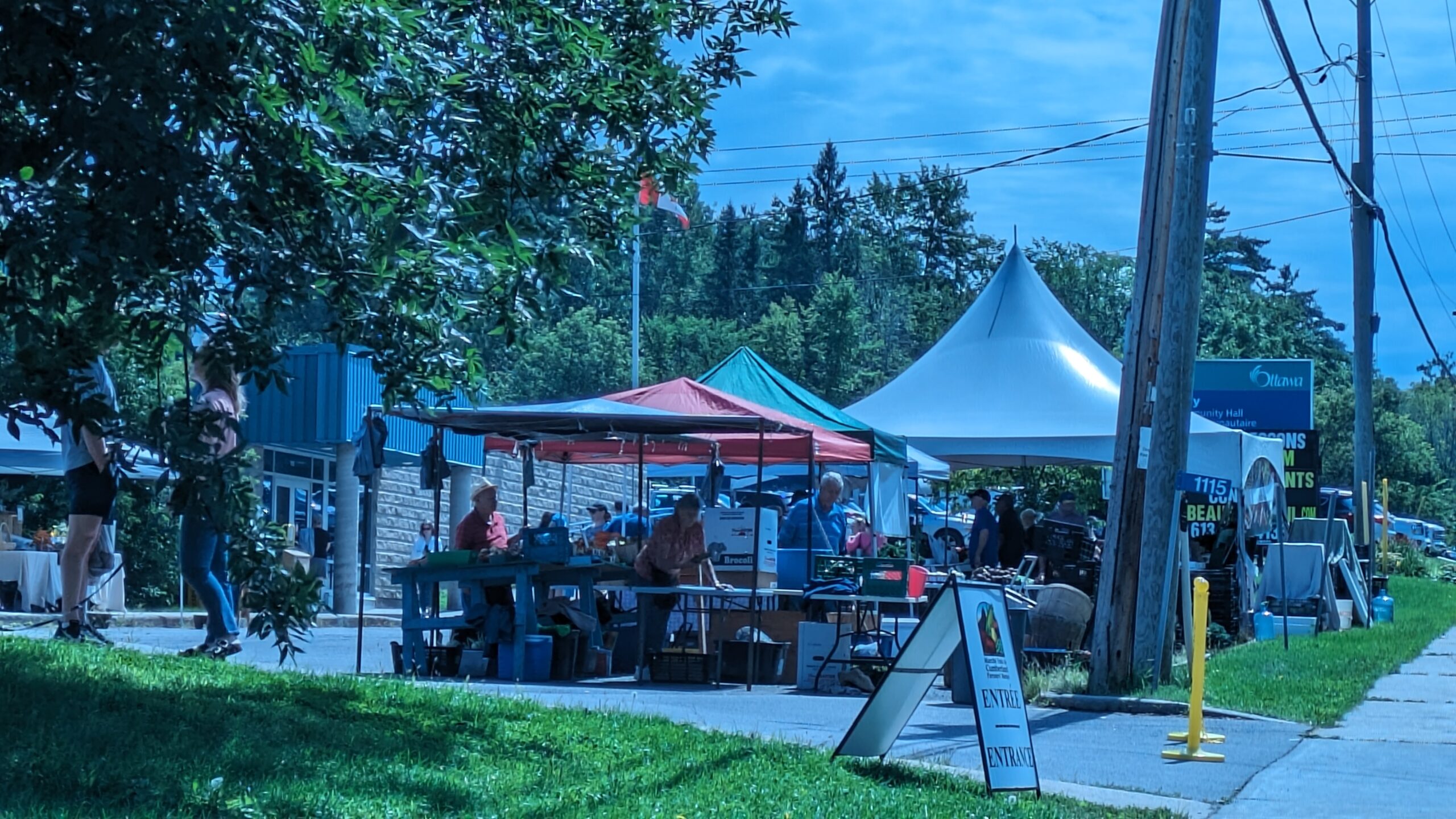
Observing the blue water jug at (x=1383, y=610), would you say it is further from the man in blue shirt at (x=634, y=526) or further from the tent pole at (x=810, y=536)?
the tent pole at (x=810, y=536)

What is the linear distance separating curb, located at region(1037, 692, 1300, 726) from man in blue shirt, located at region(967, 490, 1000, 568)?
7.50 metres

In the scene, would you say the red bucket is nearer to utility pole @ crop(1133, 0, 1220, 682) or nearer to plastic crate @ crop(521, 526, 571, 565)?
utility pole @ crop(1133, 0, 1220, 682)

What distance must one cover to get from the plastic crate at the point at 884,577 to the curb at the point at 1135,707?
146 cm

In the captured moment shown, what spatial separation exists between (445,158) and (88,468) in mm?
3447

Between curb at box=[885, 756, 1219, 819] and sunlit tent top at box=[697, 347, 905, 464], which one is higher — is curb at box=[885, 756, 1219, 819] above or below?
below

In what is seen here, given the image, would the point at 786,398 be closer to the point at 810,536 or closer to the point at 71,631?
the point at 810,536

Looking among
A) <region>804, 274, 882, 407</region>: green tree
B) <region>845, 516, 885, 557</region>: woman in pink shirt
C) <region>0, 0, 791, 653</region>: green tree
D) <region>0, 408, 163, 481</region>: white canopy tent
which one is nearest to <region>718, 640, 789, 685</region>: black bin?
<region>845, 516, 885, 557</region>: woman in pink shirt

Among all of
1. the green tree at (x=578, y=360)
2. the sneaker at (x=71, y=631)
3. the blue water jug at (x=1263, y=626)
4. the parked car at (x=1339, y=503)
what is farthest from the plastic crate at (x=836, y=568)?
the green tree at (x=578, y=360)

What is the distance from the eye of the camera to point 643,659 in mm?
13688

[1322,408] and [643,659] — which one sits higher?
[1322,408]

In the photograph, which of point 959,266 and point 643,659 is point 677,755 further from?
point 959,266

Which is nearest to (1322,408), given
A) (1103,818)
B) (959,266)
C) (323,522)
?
(959,266)

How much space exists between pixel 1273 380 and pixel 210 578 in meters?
22.2

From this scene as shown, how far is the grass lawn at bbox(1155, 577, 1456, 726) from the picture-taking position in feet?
38.4
